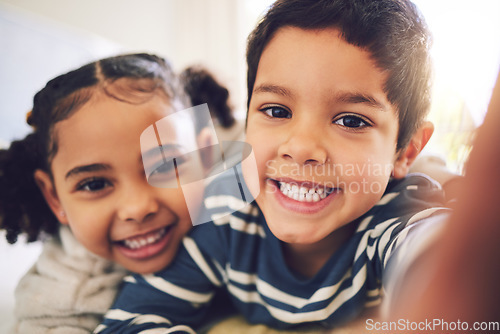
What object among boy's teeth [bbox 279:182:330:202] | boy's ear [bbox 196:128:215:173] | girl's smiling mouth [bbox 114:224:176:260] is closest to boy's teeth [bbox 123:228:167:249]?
girl's smiling mouth [bbox 114:224:176:260]

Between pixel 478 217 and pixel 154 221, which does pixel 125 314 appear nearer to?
pixel 154 221

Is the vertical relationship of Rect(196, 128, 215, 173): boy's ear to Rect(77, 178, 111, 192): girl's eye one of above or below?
above

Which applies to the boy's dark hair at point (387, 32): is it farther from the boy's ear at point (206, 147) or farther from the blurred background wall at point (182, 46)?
the boy's ear at point (206, 147)

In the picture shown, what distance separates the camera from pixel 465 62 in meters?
0.37

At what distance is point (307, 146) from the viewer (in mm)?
376

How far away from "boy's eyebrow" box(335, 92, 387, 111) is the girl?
25cm

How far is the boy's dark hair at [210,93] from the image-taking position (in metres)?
0.72

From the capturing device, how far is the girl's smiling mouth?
539 mm

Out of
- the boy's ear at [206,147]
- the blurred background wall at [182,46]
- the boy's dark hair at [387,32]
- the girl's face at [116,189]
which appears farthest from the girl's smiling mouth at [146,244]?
the boy's dark hair at [387,32]

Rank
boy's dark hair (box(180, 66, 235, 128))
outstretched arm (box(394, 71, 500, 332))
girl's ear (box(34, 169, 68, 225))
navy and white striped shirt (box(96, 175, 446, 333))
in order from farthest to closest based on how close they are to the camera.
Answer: boy's dark hair (box(180, 66, 235, 128)) → girl's ear (box(34, 169, 68, 225)) → navy and white striped shirt (box(96, 175, 446, 333)) → outstretched arm (box(394, 71, 500, 332))

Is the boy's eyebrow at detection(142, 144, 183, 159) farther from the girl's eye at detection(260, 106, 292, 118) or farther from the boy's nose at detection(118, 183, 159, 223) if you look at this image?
the girl's eye at detection(260, 106, 292, 118)

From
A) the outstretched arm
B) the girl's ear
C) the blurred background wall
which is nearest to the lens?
the outstretched arm

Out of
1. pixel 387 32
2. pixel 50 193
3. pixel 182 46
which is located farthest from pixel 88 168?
pixel 182 46

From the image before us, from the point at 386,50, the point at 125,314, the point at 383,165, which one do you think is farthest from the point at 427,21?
the point at 125,314
